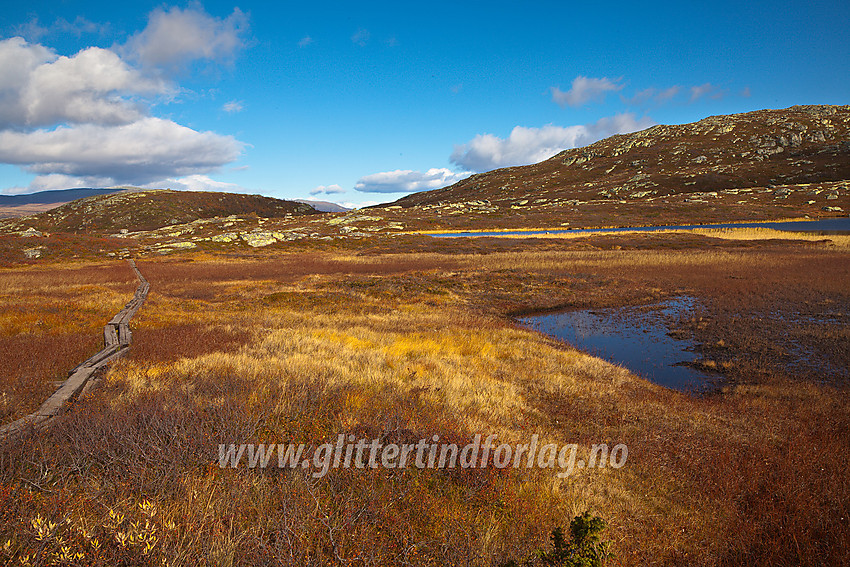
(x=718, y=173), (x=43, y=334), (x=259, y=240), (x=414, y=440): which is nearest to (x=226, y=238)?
(x=259, y=240)

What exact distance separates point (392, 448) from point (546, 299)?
19.8 m

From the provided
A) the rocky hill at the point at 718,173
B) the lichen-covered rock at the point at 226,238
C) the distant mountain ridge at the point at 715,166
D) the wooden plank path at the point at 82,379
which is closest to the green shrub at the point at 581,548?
the wooden plank path at the point at 82,379

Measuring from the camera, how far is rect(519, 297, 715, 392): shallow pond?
12148 millimetres

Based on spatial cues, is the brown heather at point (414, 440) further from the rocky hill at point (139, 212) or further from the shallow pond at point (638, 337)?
the rocky hill at point (139, 212)

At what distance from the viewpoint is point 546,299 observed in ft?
77.6

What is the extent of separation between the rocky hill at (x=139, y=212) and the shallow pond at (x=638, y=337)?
403 feet

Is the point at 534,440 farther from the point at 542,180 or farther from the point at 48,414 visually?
the point at 542,180

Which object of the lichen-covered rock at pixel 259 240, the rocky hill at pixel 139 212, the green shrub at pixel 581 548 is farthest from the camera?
the rocky hill at pixel 139 212

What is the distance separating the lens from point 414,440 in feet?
19.2

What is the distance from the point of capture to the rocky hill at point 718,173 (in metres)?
119

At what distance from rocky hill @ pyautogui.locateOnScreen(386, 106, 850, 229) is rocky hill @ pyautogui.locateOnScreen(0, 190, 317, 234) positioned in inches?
2995

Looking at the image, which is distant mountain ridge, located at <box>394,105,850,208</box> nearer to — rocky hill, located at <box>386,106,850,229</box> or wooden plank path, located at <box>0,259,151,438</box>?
rocky hill, located at <box>386,106,850,229</box>

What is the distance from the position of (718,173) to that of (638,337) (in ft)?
551

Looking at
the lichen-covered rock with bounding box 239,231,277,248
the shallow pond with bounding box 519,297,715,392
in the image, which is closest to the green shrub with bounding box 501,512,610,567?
the shallow pond with bounding box 519,297,715,392
